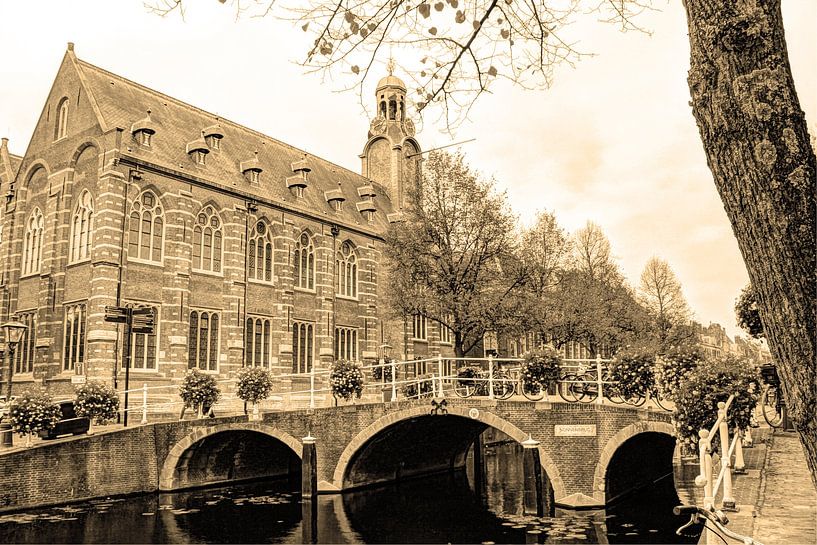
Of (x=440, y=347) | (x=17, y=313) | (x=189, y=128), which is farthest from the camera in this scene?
(x=440, y=347)

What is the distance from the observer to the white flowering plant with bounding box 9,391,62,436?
→ 664 inches

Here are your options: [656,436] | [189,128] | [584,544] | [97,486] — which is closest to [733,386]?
[584,544]

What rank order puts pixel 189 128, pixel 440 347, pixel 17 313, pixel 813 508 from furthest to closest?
pixel 440 347
pixel 189 128
pixel 17 313
pixel 813 508

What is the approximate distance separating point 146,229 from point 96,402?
852 cm

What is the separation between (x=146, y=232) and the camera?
82.2 feet

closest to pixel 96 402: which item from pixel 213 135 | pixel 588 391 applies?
pixel 588 391

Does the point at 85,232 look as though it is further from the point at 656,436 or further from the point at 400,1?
the point at 400,1

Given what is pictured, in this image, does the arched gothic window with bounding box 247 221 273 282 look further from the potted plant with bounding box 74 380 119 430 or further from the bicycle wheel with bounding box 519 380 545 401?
the bicycle wheel with bounding box 519 380 545 401

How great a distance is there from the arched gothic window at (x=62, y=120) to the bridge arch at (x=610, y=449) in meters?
24.1

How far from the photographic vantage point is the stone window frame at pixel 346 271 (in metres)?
34.2

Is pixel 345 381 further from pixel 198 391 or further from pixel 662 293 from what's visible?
pixel 662 293

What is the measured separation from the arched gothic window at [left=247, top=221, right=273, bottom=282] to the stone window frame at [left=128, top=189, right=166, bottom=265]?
13.9ft

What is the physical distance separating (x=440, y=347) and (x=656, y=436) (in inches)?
936

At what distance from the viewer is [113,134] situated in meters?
24.1
